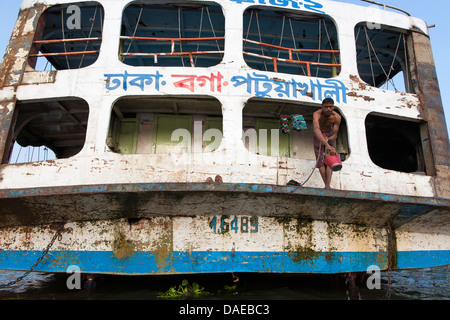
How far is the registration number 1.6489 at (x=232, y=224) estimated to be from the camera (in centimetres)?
417

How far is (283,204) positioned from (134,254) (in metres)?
1.99

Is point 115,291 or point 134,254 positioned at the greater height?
point 134,254

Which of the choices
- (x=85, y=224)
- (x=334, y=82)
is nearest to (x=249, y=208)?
(x=85, y=224)

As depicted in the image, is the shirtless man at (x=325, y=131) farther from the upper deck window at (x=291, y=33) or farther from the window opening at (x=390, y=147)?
the window opening at (x=390, y=147)

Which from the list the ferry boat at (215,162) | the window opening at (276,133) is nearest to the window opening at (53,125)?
the ferry boat at (215,162)

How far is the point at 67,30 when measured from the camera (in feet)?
21.9

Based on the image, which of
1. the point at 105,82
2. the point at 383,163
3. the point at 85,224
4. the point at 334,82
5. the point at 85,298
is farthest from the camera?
the point at 383,163

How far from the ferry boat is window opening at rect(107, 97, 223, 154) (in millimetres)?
27

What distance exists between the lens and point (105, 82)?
4969 millimetres

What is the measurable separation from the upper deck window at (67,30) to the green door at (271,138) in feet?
10.4

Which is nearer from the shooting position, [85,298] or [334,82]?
[85,298]

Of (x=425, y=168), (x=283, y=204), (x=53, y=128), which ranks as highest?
(x=53, y=128)

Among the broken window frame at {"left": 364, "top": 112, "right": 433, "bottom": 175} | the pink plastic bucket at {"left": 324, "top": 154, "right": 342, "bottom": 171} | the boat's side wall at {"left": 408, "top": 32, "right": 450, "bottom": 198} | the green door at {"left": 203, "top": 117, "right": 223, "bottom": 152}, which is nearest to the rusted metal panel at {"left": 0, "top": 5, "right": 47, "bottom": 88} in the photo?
the green door at {"left": 203, "top": 117, "right": 223, "bottom": 152}

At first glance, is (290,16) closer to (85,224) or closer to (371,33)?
(371,33)
